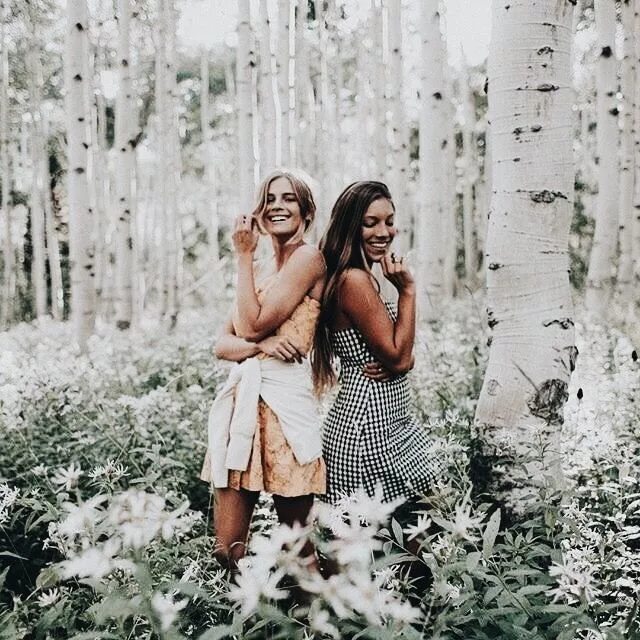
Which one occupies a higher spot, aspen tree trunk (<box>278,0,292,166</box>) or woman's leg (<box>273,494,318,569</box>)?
aspen tree trunk (<box>278,0,292,166</box>)

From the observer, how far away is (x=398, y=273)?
2.65m

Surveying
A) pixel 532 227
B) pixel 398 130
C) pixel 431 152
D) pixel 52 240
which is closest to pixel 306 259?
pixel 532 227

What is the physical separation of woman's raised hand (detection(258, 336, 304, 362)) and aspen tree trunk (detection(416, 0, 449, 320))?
5.15 m

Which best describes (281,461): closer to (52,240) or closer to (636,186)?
(636,186)

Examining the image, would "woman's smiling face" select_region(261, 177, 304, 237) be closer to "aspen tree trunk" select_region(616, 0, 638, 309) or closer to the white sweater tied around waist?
the white sweater tied around waist

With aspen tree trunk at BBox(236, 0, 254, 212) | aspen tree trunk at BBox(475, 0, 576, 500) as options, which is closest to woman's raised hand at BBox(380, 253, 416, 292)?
aspen tree trunk at BBox(475, 0, 576, 500)

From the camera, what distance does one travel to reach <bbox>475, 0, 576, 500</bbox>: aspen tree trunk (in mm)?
2736

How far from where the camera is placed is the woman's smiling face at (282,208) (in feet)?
9.07

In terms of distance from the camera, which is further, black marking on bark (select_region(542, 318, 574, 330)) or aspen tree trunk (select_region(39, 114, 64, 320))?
aspen tree trunk (select_region(39, 114, 64, 320))

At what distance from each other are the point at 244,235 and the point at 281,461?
0.82 metres

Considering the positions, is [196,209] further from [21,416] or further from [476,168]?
[21,416]

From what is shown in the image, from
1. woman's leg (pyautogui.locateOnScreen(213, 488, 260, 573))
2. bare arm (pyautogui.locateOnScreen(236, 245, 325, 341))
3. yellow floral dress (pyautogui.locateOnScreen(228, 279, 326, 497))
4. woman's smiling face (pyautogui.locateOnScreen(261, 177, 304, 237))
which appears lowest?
woman's leg (pyautogui.locateOnScreen(213, 488, 260, 573))

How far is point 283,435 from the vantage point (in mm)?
2637

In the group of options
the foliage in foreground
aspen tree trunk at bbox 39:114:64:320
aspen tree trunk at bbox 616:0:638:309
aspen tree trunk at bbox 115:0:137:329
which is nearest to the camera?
the foliage in foreground
